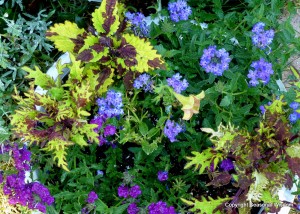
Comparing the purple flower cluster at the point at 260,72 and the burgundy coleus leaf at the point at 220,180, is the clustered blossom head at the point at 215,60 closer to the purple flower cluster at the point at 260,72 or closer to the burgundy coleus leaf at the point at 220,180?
the purple flower cluster at the point at 260,72

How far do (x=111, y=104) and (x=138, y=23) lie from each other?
0.85 feet

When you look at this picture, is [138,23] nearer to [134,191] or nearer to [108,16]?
[108,16]

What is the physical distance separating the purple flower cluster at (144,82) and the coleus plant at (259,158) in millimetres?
224

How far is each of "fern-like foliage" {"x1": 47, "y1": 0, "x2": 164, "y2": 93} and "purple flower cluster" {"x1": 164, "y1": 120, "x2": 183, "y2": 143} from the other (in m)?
0.16

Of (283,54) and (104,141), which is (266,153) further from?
(104,141)

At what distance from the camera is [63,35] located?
50.2 inches

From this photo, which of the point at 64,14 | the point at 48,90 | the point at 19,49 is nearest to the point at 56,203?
the point at 48,90

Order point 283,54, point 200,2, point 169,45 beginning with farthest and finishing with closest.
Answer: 1. point 200,2
2. point 169,45
3. point 283,54

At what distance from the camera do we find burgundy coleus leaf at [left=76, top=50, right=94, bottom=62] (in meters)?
1.23

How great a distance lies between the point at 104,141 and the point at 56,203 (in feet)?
0.76

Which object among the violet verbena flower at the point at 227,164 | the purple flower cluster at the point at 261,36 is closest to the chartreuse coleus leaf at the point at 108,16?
the purple flower cluster at the point at 261,36

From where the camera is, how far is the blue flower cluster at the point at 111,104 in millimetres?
1241

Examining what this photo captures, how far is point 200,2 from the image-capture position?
1547 mm

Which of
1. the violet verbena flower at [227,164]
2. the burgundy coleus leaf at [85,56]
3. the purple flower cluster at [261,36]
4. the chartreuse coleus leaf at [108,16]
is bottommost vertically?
the violet verbena flower at [227,164]
